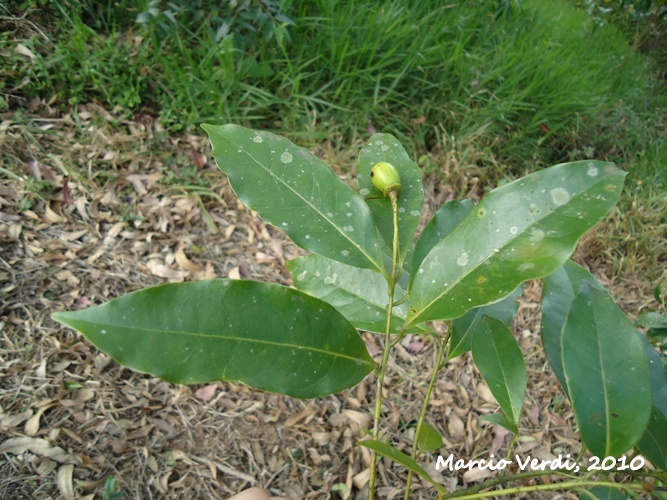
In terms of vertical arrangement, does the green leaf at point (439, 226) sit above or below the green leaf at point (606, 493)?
above

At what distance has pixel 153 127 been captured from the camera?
1906mm

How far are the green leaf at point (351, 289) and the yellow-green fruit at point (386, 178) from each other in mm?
139

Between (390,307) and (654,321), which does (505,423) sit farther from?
(654,321)

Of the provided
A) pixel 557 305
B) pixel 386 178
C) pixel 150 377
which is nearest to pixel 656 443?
pixel 557 305

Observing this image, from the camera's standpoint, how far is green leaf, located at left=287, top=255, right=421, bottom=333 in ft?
2.03

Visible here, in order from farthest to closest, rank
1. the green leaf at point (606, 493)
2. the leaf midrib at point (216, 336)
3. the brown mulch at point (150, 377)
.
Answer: the brown mulch at point (150, 377)
the green leaf at point (606, 493)
the leaf midrib at point (216, 336)

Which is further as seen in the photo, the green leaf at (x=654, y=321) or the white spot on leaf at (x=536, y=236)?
the green leaf at (x=654, y=321)

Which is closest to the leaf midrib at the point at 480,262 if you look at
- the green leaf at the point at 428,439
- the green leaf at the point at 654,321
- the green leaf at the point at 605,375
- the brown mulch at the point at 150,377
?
the green leaf at the point at 605,375

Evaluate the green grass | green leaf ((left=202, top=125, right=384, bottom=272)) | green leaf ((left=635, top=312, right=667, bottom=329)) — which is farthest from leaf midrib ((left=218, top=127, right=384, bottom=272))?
the green grass

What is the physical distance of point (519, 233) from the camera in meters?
0.45

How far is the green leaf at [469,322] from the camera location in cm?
63

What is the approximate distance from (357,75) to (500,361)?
168cm

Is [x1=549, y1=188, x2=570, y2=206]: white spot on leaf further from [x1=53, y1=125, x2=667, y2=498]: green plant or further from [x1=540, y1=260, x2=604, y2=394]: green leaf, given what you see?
[x1=540, y1=260, x2=604, y2=394]: green leaf

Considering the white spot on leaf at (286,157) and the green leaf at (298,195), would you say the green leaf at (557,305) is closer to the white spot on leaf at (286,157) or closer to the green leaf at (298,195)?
the green leaf at (298,195)
